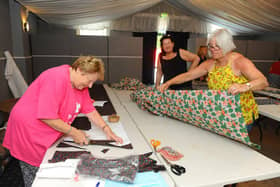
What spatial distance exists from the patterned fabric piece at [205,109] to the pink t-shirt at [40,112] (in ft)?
2.55

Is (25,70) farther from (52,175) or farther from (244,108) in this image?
(244,108)

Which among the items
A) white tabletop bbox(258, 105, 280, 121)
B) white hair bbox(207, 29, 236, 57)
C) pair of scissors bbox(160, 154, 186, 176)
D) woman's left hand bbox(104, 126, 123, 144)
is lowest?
white tabletop bbox(258, 105, 280, 121)

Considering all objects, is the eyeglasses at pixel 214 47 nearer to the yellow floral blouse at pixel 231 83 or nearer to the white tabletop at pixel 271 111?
the yellow floral blouse at pixel 231 83

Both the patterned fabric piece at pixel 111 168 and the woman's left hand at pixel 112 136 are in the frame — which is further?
the woman's left hand at pixel 112 136

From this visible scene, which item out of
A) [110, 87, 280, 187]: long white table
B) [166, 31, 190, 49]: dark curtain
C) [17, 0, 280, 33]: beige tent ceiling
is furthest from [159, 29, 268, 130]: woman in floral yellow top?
[166, 31, 190, 49]: dark curtain

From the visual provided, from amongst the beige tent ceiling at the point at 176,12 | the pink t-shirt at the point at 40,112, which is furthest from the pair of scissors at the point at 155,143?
the beige tent ceiling at the point at 176,12

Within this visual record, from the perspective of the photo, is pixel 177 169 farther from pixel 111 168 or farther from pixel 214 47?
pixel 214 47

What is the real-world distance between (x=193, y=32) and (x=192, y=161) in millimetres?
6066

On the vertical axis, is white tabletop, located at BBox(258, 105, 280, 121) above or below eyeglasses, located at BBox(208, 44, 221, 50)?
below

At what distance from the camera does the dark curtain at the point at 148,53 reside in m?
6.53

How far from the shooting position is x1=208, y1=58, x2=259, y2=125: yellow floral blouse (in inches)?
56.2

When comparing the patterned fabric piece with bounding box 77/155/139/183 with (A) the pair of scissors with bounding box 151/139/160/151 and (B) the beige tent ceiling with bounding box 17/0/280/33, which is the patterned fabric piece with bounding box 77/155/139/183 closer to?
(A) the pair of scissors with bounding box 151/139/160/151

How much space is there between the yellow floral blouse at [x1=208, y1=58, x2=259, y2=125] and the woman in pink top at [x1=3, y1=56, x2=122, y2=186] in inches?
34.0

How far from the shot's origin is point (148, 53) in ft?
22.0
